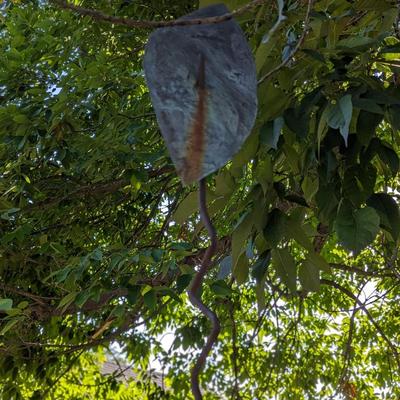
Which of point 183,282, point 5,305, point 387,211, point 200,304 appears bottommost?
point 200,304

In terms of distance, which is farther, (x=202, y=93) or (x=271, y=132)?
(x=271, y=132)

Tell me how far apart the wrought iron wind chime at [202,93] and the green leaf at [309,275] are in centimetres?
66

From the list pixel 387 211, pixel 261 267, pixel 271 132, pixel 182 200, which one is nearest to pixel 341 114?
pixel 271 132

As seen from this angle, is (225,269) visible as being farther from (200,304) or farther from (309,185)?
(200,304)

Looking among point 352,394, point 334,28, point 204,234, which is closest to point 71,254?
point 204,234

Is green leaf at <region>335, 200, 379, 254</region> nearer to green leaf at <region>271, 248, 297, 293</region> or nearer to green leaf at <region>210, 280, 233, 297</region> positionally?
green leaf at <region>271, 248, 297, 293</region>

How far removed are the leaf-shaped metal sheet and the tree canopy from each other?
8cm

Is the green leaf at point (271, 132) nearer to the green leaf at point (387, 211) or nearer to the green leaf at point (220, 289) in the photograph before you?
the green leaf at point (387, 211)

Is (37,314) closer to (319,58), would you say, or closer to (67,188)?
(67,188)

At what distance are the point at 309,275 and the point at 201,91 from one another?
75 centimetres

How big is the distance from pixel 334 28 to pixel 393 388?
319 cm

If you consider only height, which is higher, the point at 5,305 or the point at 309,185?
the point at 309,185

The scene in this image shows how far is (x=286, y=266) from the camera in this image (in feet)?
3.71

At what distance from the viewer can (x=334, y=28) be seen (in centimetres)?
117
